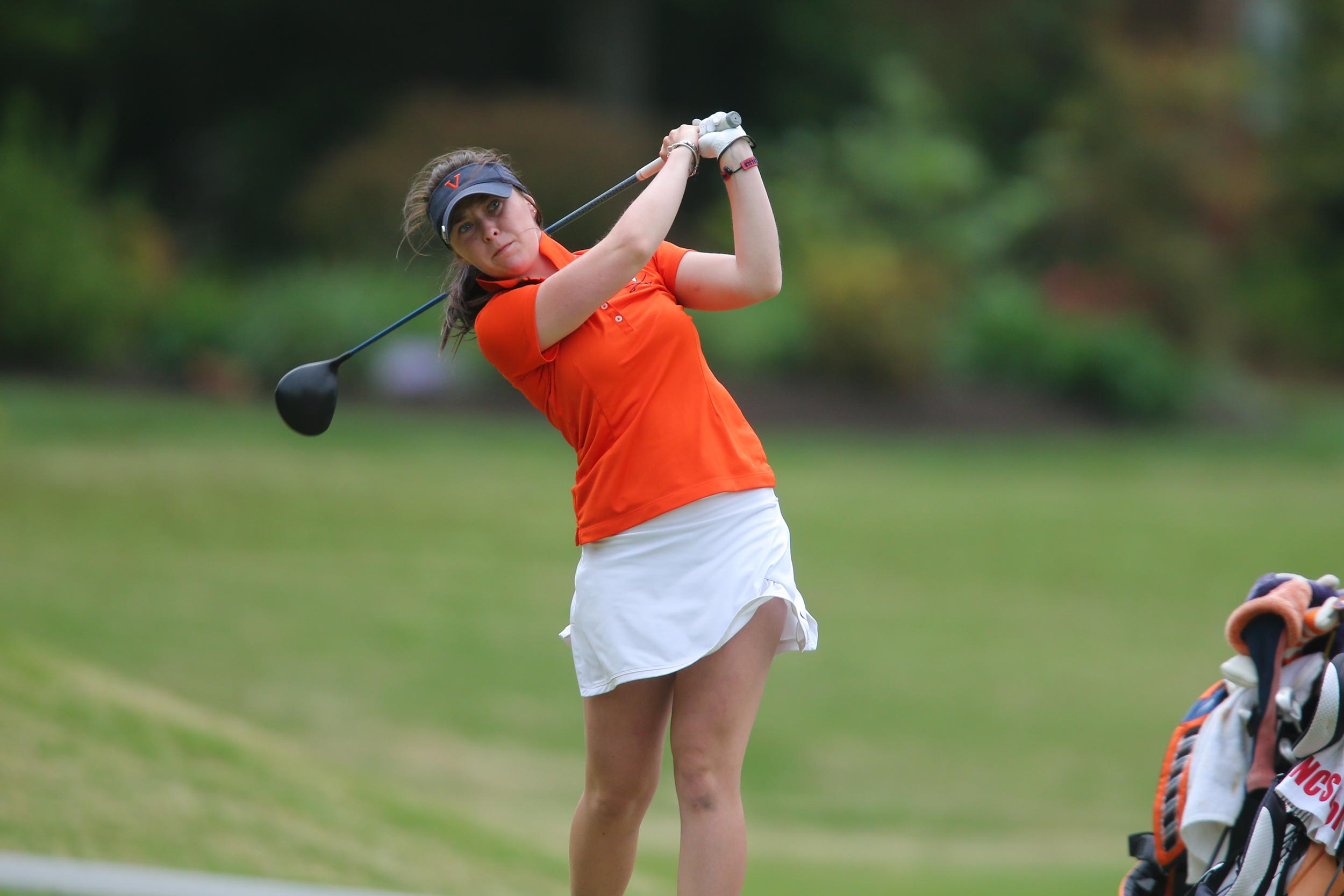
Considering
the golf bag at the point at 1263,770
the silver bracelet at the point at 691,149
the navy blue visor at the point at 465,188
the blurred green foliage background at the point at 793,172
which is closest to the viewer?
the golf bag at the point at 1263,770

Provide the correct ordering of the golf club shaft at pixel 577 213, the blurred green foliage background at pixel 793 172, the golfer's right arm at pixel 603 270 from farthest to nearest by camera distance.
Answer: the blurred green foliage background at pixel 793 172, the golf club shaft at pixel 577 213, the golfer's right arm at pixel 603 270

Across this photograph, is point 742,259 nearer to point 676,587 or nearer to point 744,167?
point 744,167

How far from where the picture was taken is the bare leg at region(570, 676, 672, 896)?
9.25 feet

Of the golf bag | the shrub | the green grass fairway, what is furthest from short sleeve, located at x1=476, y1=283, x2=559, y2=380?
the shrub

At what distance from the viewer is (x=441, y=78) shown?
2178 centimetres

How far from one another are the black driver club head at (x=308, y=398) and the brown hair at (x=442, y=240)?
0.29 m

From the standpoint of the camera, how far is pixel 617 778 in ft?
9.35

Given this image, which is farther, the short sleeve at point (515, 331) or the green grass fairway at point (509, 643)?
the green grass fairway at point (509, 643)

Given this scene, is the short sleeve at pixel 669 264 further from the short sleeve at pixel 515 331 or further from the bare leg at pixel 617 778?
the bare leg at pixel 617 778

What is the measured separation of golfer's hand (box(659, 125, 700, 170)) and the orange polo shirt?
0.32 meters

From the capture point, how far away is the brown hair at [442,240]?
2.86 meters

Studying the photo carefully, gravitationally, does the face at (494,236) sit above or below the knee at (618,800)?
above

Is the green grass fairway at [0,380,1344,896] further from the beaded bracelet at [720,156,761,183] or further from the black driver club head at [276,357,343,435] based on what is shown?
the beaded bracelet at [720,156,761,183]

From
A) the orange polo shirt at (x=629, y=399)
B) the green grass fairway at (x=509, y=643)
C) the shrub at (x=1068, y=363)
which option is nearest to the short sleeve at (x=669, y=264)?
the orange polo shirt at (x=629, y=399)
